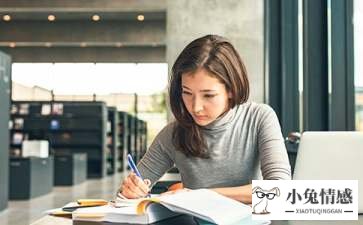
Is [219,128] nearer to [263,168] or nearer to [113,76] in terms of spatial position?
[263,168]

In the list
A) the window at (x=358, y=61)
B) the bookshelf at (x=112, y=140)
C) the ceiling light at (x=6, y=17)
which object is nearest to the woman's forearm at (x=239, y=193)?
the window at (x=358, y=61)

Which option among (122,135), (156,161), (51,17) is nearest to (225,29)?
(156,161)

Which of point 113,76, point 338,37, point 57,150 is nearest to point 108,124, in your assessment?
point 57,150

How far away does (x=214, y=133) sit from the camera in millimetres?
1988

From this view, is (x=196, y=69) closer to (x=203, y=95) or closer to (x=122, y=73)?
(x=203, y=95)

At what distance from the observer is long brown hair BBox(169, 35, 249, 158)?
182 cm

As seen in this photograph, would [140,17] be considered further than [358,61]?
Yes

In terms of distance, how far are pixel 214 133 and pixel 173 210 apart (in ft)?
2.22

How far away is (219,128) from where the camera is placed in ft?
6.51

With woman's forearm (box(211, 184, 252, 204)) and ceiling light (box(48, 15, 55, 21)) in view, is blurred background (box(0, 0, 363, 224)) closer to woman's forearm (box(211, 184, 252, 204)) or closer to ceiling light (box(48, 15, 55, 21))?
ceiling light (box(48, 15, 55, 21))

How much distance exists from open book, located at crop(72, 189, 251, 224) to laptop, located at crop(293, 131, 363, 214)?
52 centimetres

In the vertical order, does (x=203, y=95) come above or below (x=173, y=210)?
above

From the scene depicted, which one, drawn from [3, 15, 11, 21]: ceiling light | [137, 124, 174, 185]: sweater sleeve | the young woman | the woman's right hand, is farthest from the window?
[3, 15, 11, 21]: ceiling light

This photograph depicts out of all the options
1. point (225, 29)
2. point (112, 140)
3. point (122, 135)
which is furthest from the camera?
point (122, 135)
